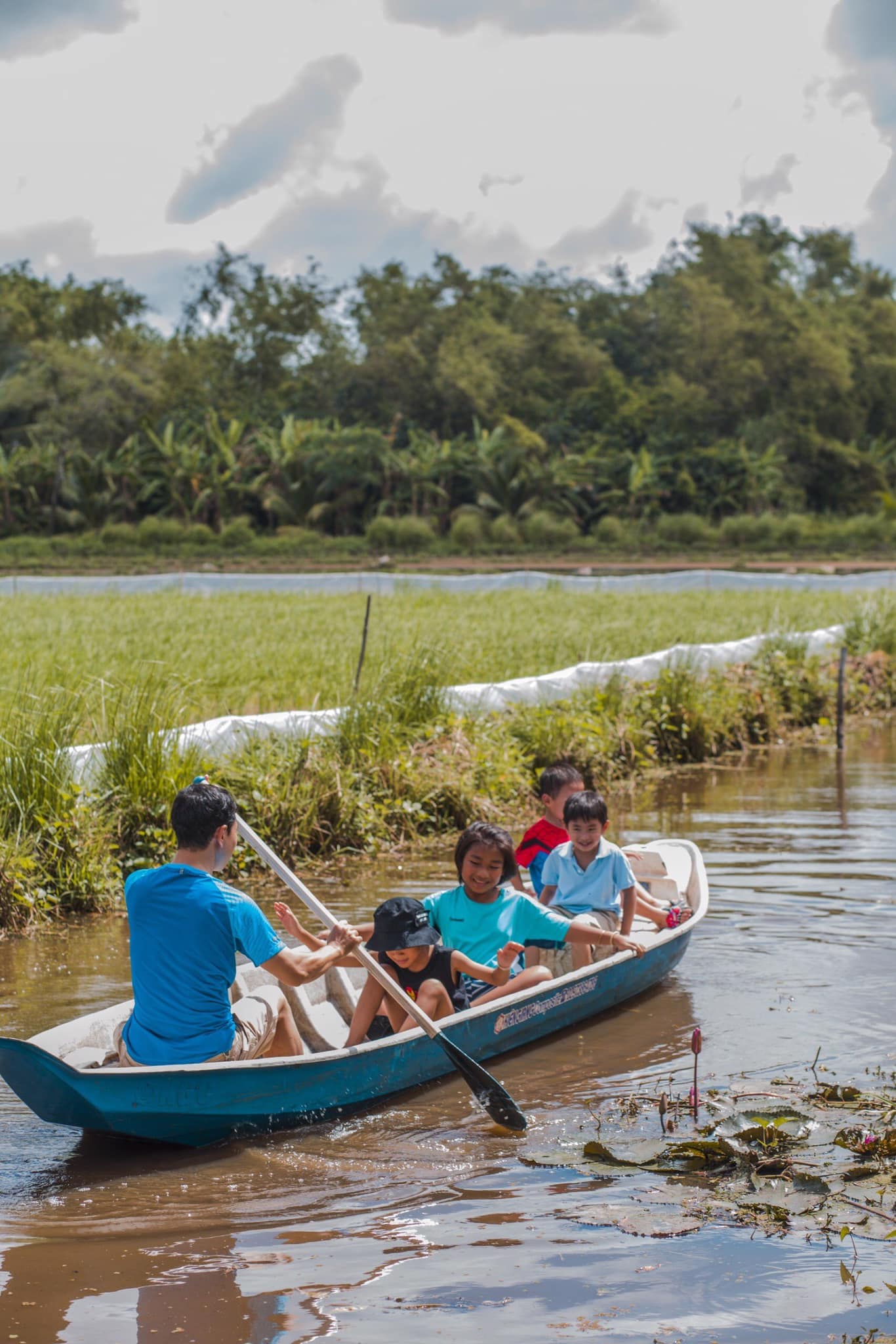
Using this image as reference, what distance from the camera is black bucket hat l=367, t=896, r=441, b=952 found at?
18.2ft

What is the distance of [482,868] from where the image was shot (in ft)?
18.8

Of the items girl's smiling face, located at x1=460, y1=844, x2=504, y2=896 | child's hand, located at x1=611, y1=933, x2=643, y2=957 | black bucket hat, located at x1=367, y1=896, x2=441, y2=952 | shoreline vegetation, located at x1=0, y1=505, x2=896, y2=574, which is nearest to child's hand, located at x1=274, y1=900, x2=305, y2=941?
black bucket hat, located at x1=367, y1=896, x2=441, y2=952

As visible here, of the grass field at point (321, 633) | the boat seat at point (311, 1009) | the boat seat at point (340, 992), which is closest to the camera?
the boat seat at point (311, 1009)

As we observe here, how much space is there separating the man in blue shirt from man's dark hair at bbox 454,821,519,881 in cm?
98

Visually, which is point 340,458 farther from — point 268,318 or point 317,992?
point 317,992

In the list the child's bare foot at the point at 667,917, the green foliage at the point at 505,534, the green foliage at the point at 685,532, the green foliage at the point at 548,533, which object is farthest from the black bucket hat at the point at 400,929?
the green foliage at the point at 685,532

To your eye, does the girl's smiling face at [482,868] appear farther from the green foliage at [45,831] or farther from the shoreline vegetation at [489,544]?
the shoreline vegetation at [489,544]

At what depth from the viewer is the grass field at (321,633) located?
11.5 meters

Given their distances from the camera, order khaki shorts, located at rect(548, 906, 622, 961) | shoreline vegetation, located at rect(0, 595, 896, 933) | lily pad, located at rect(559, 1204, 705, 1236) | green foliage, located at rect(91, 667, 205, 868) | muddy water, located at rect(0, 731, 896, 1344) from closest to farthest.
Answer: muddy water, located at rect(0, 731, 896, 1344) → lily pad, located at rect(559, 1204, 705, 1236) → khaki shorts, located at rect(548, 906, 622, 961) → shoreline vegetation, located at rect(0, 595, 896, 933) → green foliage, located at rect(91, 667, 205, 868)

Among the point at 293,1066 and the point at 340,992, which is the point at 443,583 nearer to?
the point at 340,992

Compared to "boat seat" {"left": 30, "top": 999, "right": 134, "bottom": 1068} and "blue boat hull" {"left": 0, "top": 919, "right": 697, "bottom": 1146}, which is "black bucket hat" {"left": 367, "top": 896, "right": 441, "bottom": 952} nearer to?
"blue boat hull" {"left": 0, "top": 919, "right": 697, "bottom": 1146}

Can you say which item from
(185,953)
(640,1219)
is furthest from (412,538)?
(640,1219)

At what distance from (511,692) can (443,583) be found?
19.4 metres

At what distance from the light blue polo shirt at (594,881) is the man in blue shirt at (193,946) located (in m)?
1.97
